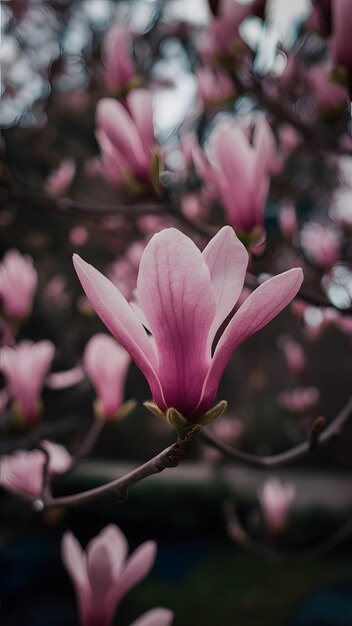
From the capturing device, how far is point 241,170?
37.7 inches

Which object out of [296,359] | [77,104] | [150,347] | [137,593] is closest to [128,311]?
[150,347]

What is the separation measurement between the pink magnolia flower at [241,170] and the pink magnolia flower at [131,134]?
10 centimetres

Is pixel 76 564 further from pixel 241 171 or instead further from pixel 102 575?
pixel 241 171

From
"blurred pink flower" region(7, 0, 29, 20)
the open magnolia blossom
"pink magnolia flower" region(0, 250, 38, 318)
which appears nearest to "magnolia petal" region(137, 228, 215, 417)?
the open magnolia blossom

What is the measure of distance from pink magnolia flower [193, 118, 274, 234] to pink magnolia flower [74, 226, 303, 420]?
47cm

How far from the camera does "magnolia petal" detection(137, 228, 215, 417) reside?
18.7 inches

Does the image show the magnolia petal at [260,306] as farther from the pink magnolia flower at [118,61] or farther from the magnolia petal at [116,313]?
the pink magnolia flower at [118,61]

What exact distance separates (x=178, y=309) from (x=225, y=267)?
6 cm

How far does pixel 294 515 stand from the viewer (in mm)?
5105

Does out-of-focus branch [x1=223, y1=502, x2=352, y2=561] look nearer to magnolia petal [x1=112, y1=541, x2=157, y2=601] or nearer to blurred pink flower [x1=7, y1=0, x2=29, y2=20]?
magnolia petal [x1=112, y1=541, x2=157, y2=601]

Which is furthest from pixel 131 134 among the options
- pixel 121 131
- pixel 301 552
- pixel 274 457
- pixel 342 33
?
pixel 301 552

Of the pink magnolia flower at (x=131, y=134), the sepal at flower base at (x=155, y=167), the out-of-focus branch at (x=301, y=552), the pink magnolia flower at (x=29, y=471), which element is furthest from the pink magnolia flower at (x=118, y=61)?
the out-of-focus branch at (x=301, y=552)

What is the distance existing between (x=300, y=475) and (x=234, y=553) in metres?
1.58

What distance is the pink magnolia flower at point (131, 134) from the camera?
1016 mm
